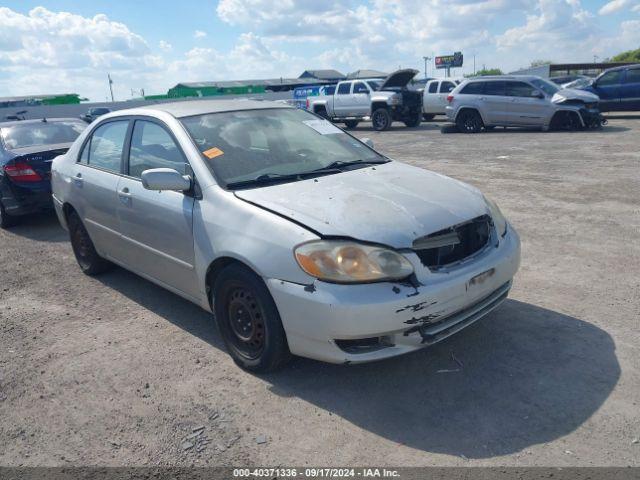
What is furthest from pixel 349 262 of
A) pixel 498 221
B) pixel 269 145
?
pixel 269 145

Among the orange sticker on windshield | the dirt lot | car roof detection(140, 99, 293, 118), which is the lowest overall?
the dirt lot

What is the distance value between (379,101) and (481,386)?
18.5 meters

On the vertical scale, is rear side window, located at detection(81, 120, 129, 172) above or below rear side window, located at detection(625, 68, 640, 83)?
below

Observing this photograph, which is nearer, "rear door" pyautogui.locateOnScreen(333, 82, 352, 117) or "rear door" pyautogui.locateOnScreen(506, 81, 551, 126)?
"rear door" pyautogui.locateOnScreen(506, 81, 551, 126)

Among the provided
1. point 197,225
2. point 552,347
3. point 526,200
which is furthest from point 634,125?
point 197,225

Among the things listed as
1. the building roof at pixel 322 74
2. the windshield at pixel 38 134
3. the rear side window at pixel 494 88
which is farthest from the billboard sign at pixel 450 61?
the windshield at pixel 38 134

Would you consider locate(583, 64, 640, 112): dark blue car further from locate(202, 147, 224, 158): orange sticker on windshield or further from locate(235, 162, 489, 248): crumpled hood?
locate(202, 147, 224, 158): orange sticker on windshield

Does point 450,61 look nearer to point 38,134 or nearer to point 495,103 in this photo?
point 495,103

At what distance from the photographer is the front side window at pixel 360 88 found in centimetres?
2158

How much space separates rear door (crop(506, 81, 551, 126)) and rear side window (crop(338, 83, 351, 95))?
723 cm

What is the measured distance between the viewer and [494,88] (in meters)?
16.9

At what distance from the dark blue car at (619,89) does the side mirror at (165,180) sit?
18.3 meters

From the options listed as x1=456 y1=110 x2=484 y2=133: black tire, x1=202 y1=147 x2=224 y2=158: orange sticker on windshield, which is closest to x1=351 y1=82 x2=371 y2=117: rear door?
x1=456 y1=110 x2=484 y2=133: black tire

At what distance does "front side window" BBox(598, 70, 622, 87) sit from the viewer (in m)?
18.2
